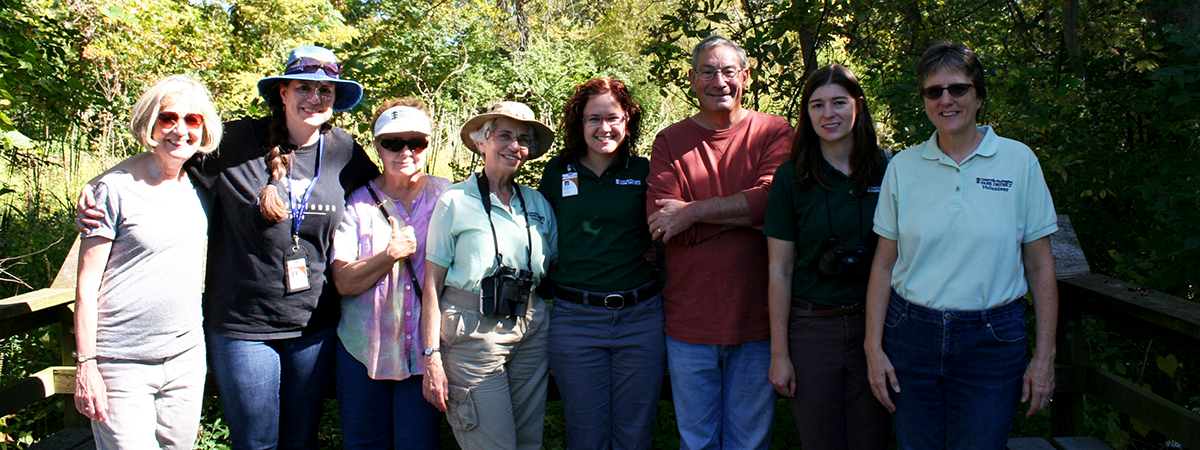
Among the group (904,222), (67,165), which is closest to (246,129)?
(904,222)

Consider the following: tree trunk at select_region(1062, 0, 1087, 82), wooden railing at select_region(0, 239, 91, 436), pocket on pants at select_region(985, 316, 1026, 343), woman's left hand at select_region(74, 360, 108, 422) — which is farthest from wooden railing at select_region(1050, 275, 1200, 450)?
wooden railing at select_region(0, 239, 91, 436)

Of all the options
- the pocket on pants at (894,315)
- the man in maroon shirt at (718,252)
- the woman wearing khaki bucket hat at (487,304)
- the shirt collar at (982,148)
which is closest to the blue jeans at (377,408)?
the woman wearing khaki bucket hat at (487,304)

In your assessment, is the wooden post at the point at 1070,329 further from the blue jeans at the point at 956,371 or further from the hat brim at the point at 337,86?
the hat brim at the point at 337,86

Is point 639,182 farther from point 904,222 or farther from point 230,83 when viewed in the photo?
point 230,83

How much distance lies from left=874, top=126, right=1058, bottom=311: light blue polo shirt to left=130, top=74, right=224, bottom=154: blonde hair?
247cm

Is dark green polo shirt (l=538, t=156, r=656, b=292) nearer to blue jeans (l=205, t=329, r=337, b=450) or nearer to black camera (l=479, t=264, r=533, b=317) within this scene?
black camera (l=479, t=264, r=533, b=317)

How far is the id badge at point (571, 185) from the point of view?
2986 mm

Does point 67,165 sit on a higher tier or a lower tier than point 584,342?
higher

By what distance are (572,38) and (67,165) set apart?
41.6 ft

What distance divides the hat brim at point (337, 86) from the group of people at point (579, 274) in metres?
0.02

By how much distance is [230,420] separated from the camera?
9.47 feet

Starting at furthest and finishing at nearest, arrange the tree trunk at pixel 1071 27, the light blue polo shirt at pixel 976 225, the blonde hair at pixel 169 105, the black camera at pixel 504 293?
1. the tree trunk at pixel 1071 27
2. the black camera at pixel 504 293
3. the blonde hair at pixel 169 105
4. the light blue polo shirt at pixel 976 225

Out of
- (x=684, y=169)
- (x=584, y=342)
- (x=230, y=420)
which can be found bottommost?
(x=230, y=420)

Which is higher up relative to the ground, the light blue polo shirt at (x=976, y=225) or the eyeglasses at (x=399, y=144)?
the eyeglasses at (x=399, y=144)
